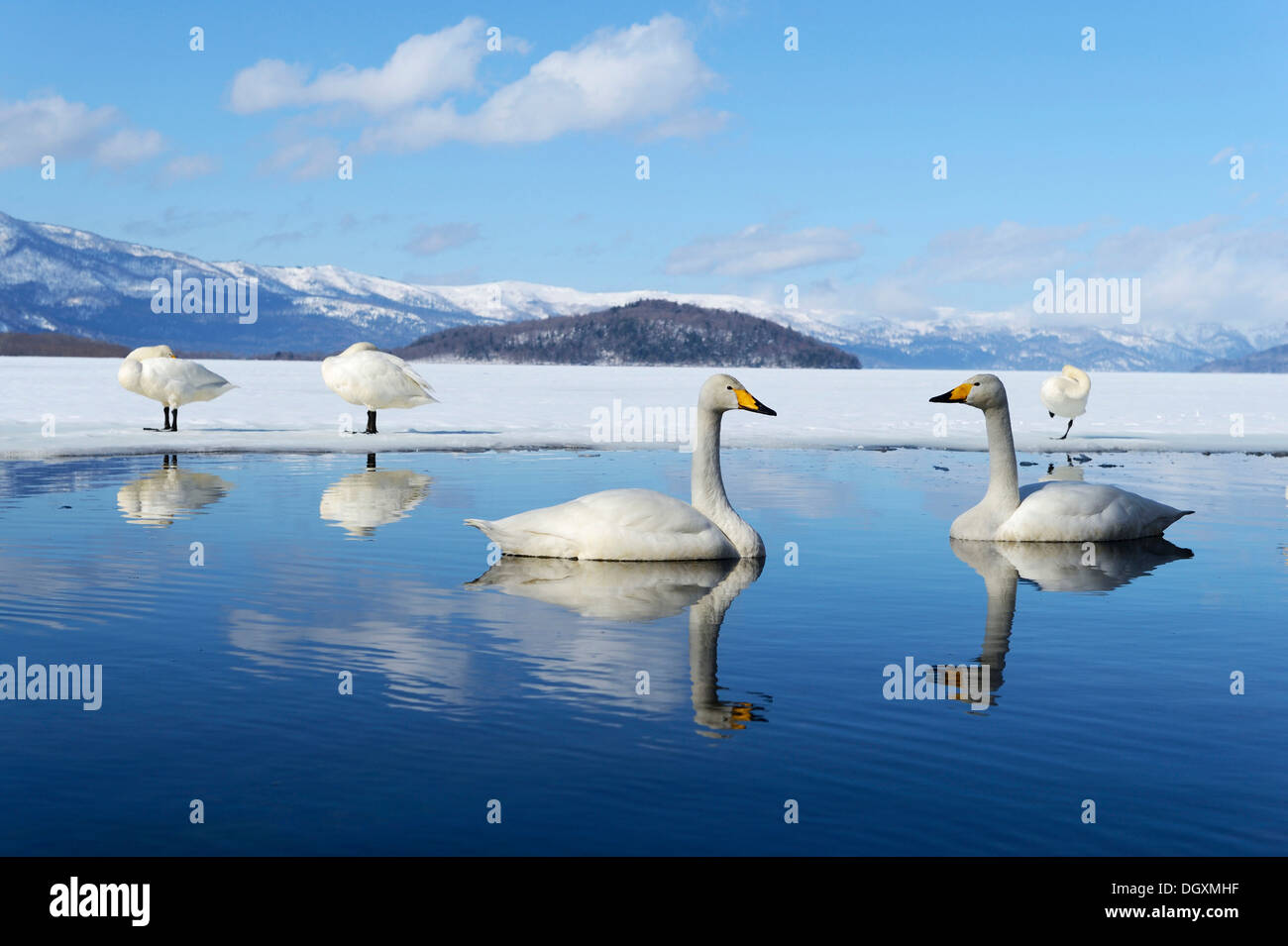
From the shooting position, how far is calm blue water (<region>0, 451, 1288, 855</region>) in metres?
5.46

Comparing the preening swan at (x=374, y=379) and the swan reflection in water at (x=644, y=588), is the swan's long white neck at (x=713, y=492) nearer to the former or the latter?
the swan reflection in water at (x=644, y=588)

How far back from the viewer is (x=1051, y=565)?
13.2 meters

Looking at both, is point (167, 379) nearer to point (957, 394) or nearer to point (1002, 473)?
point (957, 394)

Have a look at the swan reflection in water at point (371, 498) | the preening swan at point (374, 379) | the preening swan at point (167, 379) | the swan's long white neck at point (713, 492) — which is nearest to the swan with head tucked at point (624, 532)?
the swan's long white neck at point (713, 492)

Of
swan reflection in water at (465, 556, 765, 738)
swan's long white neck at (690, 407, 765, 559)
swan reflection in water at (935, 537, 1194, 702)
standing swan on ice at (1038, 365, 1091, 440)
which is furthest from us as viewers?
standing swan on ice at (1038, 365, 1091, 440)

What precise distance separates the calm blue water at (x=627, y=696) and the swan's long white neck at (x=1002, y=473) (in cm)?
73

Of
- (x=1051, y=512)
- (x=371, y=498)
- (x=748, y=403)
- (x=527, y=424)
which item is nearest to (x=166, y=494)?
(x=371, y=498)

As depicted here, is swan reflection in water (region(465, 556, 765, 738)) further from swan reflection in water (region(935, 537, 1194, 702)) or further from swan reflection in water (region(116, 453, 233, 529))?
swan reflection in water (region(116, 453, 233, 529))

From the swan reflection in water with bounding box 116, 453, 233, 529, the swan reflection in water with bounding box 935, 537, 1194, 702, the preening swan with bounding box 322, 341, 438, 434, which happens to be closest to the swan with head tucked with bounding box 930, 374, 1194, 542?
the swan reflection in water with bounding box 935, 537, 1194, 702

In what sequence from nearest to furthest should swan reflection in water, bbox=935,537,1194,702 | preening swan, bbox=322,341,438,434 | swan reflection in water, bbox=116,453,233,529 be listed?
1. swan reflection in water, bbox=935,537,1194,702
2. swan reflection in water, bbox=116,453,233,529
3. preening swan, bbox=322,341,438,434

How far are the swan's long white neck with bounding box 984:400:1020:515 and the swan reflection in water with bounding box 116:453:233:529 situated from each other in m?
8.74

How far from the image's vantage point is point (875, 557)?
512 inches

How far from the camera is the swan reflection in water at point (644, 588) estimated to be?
9.25m

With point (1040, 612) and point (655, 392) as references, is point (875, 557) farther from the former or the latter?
point (655, 392)
